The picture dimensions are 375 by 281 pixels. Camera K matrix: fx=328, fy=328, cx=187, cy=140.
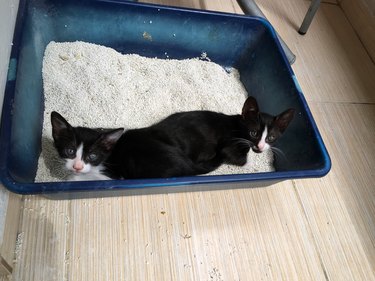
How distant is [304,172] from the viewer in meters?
0.91

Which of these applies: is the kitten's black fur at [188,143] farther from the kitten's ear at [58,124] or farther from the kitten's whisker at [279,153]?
the kitten's whisker at [279,153]

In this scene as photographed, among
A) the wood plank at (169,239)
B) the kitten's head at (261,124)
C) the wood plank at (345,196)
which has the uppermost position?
the kitten's head at (261,124)

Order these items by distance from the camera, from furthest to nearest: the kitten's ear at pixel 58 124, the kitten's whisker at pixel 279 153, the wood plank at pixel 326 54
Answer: the wood plank at pixel 326 54, the kitten's whisker at pixel 279 153, the kitten's ear at pixel 58 124

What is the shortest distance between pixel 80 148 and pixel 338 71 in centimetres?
128

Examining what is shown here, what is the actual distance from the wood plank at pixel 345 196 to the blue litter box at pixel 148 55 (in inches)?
7.4

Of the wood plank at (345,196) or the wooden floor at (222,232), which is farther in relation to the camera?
the wood plank at (345,196)

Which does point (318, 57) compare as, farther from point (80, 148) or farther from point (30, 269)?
point (30, 269)

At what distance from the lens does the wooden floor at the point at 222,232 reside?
2.92ft

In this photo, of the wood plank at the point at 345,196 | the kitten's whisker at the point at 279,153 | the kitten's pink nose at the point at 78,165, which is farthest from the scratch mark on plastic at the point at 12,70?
the wood plank at the point at 345,196

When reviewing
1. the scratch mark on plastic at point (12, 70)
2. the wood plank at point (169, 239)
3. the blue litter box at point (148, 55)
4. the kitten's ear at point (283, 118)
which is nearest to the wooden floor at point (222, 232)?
the wood plank at point (169, 239)

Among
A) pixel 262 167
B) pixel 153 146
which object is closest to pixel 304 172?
pixel 262 167

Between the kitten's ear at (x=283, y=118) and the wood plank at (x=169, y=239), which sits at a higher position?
the kitten's ear at (x=283, y=118)

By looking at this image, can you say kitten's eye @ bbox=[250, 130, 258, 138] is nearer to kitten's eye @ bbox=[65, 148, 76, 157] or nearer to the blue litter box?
the blue litter box

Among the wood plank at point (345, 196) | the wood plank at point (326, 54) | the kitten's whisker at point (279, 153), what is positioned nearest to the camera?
the wood plank at point (345, 196)
